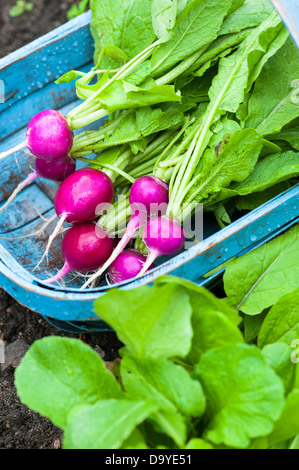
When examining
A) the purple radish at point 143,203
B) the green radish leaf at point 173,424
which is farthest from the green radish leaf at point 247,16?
the green radish leaf at point 173,424

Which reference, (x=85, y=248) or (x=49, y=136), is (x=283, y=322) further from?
(x=49, y=136)

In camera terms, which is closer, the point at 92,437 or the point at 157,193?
the point at 92,437

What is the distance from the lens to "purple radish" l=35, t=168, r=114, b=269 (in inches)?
46.8

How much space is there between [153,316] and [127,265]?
338mm

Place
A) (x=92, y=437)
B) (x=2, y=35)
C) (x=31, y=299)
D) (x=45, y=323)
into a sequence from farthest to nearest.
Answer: (x=2, y=35) → (x=45, y=323) → (x=31, y=299) → (x=92, y=437)

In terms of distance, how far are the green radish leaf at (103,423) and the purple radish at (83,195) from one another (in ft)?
1.72

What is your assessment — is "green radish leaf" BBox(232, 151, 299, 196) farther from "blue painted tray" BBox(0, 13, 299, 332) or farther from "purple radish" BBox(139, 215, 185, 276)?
"purple radish" BBox(139, 215, 185, 276)

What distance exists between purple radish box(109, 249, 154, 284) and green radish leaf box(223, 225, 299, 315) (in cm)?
21

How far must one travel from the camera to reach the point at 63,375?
0.88 metres

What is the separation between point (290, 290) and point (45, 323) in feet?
2.16
